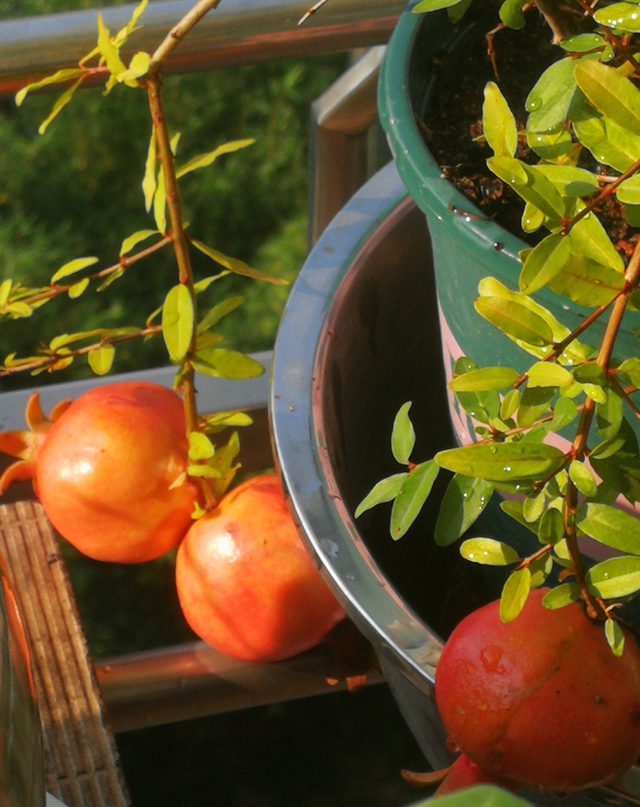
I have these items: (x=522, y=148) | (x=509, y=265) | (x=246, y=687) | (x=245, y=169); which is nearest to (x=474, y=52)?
(x=522, y=148)

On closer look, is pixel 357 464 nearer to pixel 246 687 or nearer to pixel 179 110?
pixel 246 687

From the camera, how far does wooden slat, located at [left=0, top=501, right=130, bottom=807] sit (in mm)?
574

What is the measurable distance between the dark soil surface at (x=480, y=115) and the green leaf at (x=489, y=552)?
0.16 meters

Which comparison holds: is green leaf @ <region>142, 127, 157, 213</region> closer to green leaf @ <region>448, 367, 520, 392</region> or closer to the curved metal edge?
the curved metal edge

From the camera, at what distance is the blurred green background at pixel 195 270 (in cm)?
108

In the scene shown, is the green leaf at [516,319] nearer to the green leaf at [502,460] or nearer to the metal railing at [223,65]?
the green leaf at [502,460]

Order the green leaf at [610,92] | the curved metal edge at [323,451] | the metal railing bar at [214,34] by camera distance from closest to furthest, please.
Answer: the green leaf at [610,92], the curved metal edge at [323,451], the metal railing bar at [214,34]

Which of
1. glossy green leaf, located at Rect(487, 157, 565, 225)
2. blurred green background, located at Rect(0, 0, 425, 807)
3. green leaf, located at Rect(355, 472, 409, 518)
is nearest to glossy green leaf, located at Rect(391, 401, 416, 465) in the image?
green leaf, located at Rect(355, 472, 409, 518)

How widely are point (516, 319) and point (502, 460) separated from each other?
0.05 metres

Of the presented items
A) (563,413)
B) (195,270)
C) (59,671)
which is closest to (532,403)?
(563,413)

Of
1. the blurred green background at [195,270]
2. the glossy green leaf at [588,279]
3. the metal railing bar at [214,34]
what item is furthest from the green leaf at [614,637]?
the blurred green background at [195,270]

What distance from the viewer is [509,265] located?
418mm

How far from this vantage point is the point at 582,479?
13.9 inches

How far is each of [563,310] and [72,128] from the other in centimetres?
149
